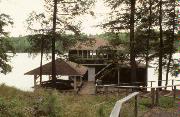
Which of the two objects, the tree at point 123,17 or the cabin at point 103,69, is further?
the cabin at point 103,69

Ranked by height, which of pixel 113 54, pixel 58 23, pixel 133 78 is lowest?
pixel 133 78

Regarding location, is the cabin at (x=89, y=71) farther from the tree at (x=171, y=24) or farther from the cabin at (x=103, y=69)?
the tree at (x=171, y=24)

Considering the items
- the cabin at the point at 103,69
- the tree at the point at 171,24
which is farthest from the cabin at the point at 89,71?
the tree at the point at 171,24

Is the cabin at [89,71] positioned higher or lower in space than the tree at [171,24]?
lower

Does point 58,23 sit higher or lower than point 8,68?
higher

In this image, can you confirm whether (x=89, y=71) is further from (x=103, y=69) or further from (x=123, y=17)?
(x=123, y=17)

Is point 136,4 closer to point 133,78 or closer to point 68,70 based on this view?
point 133,78

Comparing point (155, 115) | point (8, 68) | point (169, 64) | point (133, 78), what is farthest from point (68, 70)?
point (155, 115)

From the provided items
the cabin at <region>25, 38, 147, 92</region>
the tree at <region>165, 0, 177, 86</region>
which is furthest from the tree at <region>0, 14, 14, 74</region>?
the tree at <region>165, 0, 177, 86</region>

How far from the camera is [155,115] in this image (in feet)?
40.3

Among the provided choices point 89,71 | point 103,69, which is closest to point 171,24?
point 103,69

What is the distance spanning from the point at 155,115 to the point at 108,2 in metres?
17.6

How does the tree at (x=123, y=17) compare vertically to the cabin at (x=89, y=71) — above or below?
above

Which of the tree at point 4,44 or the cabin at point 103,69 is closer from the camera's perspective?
the tree at point 4,44
